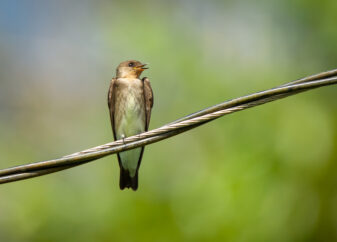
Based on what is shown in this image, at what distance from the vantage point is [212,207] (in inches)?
556

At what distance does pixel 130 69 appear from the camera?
23.9 feet

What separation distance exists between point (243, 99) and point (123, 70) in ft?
12.3

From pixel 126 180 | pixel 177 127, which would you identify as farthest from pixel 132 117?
pixel 177 127

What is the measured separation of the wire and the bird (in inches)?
115

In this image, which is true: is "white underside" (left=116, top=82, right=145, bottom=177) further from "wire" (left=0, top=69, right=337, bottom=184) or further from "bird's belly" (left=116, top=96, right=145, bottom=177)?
"wire" (left=0, top=69, right=337, bottom=184)

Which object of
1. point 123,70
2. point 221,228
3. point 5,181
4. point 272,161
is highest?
point 123,70

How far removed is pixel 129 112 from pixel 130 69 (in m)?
0.73

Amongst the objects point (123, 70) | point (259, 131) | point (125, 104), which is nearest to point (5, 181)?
point (125, 104)

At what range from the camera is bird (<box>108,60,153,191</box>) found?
22.2 ft

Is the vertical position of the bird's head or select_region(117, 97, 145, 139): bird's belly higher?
the bird's head

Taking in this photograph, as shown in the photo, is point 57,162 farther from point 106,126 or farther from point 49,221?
point 106,126

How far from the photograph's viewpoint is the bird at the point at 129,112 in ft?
22.2

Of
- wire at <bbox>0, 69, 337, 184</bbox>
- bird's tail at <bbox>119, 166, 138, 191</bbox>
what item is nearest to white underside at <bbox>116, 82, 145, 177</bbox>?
bird's tail at <bbox>119, 166, 138, 191</bbox>

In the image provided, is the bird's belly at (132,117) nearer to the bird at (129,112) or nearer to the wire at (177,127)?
the bird at (129,112)
